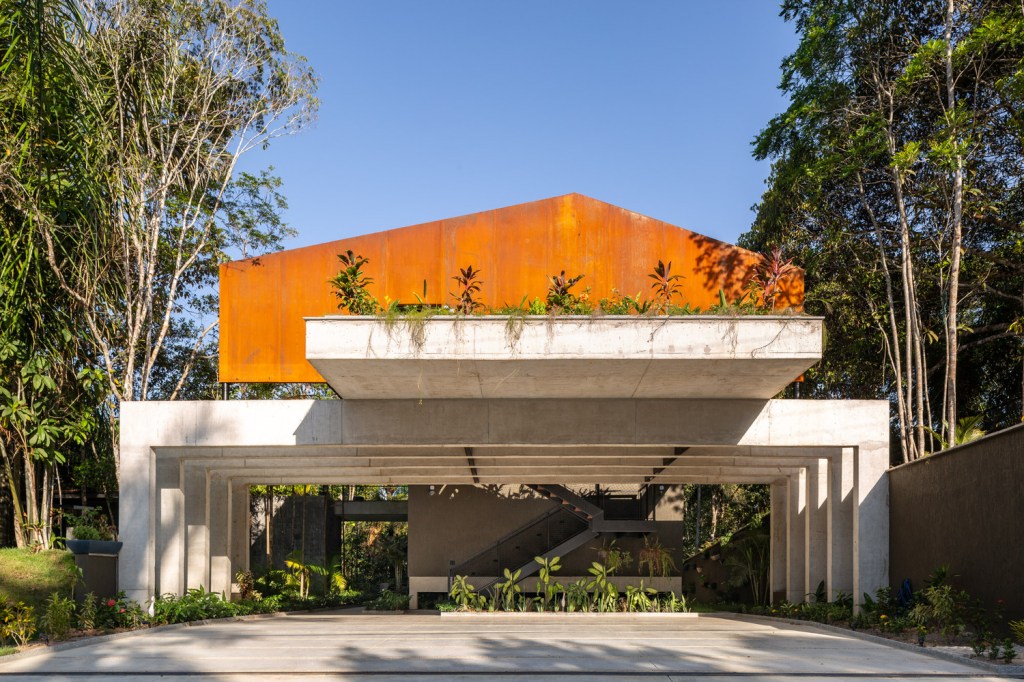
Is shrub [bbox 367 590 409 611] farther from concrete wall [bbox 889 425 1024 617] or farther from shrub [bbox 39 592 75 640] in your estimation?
concrete wall [bbox 889 425 1024 617]

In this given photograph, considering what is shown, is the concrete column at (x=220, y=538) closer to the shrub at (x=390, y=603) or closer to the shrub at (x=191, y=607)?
the shrub at (x=191, y=607)

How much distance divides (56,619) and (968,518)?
12.2 m

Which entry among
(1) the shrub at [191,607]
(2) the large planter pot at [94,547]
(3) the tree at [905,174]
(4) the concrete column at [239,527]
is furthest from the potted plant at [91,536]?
(3) the tree at [905,174]

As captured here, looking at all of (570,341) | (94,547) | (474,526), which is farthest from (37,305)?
(474,526)

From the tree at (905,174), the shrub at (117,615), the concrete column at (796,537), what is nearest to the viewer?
the shrub at (117,615)

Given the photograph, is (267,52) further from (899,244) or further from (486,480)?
(899,244)

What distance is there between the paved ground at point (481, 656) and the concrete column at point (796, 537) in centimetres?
390

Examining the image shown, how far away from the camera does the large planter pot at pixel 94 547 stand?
569 inches

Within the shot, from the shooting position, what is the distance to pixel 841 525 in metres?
16.4

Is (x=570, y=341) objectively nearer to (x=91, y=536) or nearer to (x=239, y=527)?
(x=91, y=536)

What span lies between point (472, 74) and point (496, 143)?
1.28 metres

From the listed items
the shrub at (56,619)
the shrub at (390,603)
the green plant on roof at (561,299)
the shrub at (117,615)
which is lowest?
the shrub at (390,603)

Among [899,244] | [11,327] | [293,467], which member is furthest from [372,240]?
[899,244]

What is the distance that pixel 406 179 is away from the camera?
17.0 m
